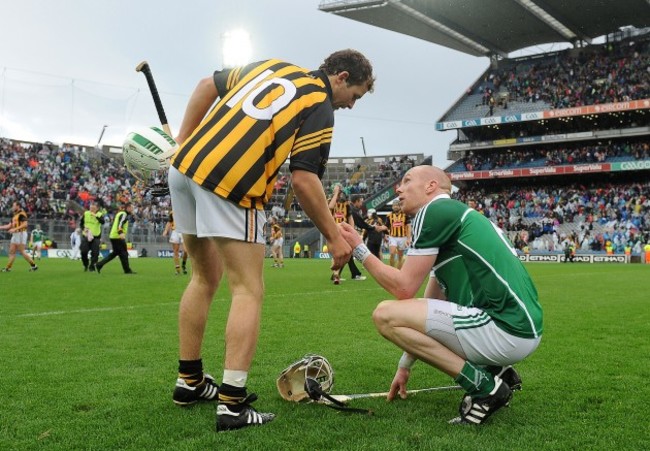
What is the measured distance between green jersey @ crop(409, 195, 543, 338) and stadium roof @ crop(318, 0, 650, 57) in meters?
37.4

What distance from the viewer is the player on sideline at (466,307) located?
3154 mm

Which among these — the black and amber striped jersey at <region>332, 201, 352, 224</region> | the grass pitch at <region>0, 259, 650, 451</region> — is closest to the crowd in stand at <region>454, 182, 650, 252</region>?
the black and amber striped jersey at <region>332, 201, 352, 224</region>

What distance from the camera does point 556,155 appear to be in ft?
154

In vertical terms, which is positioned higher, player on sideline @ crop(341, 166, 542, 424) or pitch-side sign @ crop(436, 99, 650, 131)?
pitch-side sign @ crop(436, 99, 650, 131)

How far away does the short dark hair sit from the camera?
3.41m

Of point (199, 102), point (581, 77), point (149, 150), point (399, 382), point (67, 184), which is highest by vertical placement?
point (581, 77)

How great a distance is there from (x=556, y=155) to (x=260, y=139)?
47.5 metres

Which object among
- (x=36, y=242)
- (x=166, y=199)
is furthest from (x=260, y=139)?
(x=166, y=199)

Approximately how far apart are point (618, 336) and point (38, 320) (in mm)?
6188

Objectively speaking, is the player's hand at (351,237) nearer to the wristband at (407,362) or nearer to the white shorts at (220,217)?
the white shorts at (220,217)

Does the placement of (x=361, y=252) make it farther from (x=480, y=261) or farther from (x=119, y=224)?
(x=119, y=224)

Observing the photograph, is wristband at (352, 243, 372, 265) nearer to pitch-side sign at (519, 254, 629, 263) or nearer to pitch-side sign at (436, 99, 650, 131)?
pitch-side sign at (519, 254, 629, 263)

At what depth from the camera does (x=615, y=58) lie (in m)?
46.2

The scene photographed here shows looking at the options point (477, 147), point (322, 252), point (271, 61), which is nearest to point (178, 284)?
point (271, 61)
